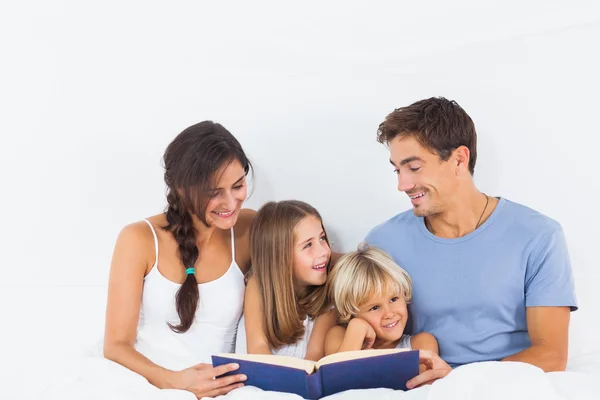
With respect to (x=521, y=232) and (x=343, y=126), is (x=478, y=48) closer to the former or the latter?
(x=343, y=126)

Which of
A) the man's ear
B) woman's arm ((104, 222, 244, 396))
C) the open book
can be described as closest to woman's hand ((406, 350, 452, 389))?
the open book

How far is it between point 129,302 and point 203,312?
10.0 inches

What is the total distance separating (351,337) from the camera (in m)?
2.22

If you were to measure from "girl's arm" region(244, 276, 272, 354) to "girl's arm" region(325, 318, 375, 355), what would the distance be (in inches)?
8.0

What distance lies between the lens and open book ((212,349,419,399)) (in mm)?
1917

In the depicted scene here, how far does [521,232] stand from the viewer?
2.21m

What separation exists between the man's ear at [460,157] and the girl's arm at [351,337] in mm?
559

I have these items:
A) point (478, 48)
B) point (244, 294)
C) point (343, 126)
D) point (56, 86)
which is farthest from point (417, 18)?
point (56, 86)

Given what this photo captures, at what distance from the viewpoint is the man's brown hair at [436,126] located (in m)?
2.24

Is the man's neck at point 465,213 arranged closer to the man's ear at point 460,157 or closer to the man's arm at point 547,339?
the man's ear at point 460,157

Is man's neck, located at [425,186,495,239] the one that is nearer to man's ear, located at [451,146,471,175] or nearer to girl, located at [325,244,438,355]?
man's ear, located at [451,146,471,175]

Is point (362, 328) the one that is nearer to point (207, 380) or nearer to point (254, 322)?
point (254, 322)

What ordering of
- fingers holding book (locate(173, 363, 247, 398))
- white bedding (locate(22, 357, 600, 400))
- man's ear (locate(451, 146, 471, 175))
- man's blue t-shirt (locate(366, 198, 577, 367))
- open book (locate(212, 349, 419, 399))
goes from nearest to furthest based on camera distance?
1. white bedding (locate(22, 357, 600, 400))
2. open book (locate(212, 349, 419, 399))
3. fingers holding book (locate(173, 363, 247, 398))
4. man's blue t-shirt (locate(366, 198, 577, 367))
5. man's ear (locate(451, 146, 471, 175))

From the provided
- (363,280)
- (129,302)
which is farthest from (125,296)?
(363,280)
